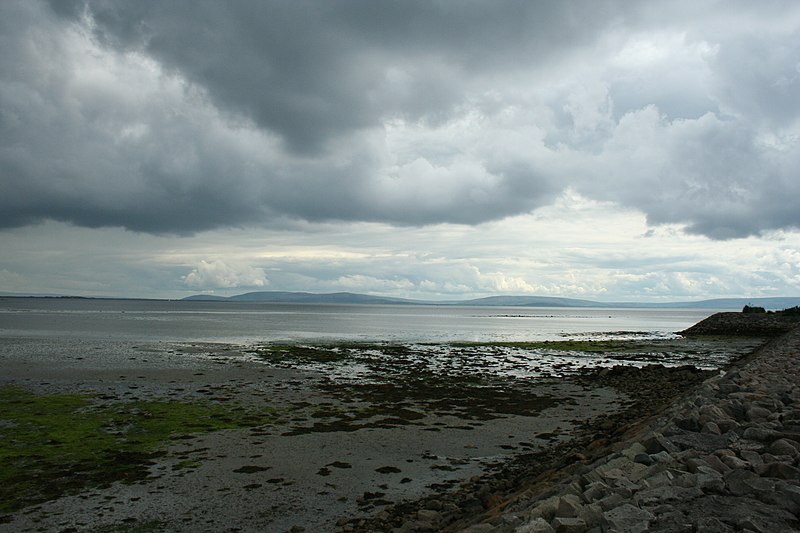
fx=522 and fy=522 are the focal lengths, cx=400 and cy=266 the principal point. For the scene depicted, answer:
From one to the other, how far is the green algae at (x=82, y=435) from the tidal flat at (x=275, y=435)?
0.21 feet

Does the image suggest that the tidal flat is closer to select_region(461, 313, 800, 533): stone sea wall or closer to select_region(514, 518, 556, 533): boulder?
select_region(461, 313, 800, 533): stone sea wall

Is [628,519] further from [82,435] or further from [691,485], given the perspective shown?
[82,435]

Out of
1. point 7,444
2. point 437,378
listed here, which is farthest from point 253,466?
point 437,378

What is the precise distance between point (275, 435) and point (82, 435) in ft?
16.7

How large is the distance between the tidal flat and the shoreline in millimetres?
45

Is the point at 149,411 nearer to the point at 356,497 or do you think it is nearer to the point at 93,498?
the point at 93,498

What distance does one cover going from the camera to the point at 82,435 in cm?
1392

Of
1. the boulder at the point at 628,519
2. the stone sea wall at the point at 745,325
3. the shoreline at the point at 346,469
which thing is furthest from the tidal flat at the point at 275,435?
the stone sea wall at the point at 745,325

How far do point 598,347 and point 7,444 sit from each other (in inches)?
1709

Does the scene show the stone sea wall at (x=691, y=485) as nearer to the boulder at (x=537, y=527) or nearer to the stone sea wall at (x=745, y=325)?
the boulder at (x=537, y=527)

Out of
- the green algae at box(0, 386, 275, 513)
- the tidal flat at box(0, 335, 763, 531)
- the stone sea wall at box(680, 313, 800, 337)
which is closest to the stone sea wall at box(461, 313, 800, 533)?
the tidal flat at box(0, 335, 763, 531)

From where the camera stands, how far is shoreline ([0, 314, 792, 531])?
28.4 ft

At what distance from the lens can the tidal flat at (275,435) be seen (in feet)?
30.2

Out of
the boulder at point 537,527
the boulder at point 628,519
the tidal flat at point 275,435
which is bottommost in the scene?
the tidal flat at point 275,435
